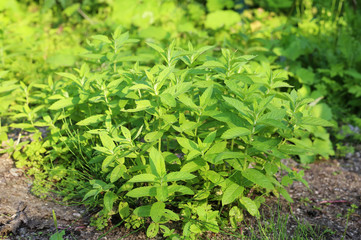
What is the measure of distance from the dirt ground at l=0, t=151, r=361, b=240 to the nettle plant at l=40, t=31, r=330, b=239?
5.7 inches

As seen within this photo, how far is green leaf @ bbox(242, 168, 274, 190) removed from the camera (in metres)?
1.84

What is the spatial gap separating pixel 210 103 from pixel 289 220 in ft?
3.18

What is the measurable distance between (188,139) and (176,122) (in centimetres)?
26

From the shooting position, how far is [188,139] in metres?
1.98

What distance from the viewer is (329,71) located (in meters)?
3.74

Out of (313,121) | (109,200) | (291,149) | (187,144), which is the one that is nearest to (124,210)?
(109,200)

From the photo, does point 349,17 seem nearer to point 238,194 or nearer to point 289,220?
point 289,220

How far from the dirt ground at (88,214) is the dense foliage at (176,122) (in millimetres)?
93

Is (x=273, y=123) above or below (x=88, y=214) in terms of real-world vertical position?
above

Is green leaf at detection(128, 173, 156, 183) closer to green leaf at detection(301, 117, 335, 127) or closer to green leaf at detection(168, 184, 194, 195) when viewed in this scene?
green leaf at detection(168, 184, 194, 195)

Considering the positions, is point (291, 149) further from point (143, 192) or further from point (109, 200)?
point (109, 200)

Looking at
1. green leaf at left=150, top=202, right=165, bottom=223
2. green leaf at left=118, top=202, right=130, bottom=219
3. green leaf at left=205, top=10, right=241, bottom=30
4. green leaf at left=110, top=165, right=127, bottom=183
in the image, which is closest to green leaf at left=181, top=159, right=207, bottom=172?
green leaf at left=150, top=202, right=165, bottom=223

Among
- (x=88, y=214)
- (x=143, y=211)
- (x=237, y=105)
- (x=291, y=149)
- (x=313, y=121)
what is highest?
(x=237, y=105)

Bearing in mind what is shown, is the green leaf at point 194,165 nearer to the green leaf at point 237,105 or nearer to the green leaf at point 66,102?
the green leaf at point 237,105
